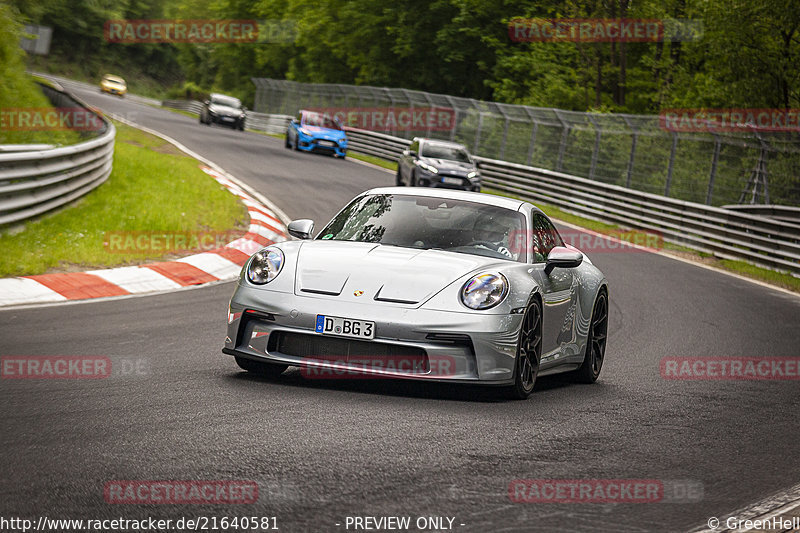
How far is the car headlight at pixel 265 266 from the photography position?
642 cm

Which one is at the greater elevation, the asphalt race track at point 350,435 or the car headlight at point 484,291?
the car headlight at point 484,291

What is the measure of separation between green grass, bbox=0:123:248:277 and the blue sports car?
13925 mm

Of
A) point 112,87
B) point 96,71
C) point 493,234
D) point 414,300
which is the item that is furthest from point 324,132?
point 96,71

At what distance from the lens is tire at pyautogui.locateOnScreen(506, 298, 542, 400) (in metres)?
6.32

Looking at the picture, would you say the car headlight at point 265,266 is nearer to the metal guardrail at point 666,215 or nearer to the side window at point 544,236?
the side window at point 544,236

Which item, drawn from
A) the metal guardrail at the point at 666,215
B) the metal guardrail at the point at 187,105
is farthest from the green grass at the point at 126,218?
the metal guardrail at the point at 187,105

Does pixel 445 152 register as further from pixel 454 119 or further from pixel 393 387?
pixel 393 387

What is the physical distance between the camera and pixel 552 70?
42.9 metres

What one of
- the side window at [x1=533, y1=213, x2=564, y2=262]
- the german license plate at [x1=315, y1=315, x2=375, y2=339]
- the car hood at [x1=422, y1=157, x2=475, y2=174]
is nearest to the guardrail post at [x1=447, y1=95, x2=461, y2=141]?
the car hood at [x1=422, y1=157, x2=475, y2=174]

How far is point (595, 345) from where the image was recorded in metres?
8.02

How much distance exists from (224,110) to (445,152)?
73.3 feet

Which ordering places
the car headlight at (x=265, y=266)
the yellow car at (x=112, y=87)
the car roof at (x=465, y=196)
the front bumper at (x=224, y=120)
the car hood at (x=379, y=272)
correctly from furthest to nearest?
the yellow car at (x=112, y=87) → the front bumper at (x=224, y=120) → the car roof at (x=465, y=196) → the car headlight at (x=265, y=266) → the car hood at (x=379, y=272)

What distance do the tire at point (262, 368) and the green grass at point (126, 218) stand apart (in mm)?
4576

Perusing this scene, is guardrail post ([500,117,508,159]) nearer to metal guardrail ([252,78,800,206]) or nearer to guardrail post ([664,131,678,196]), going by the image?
metal guardrail ([252,78,800,206])
